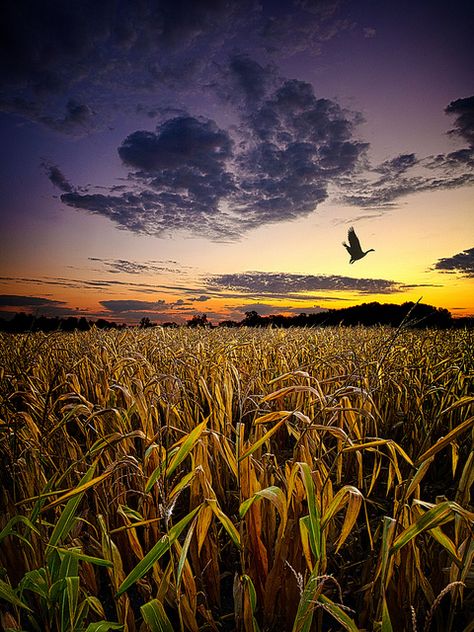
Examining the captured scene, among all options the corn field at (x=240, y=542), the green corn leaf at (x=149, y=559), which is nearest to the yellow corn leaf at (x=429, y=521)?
the corn field at (x=240, y=542)

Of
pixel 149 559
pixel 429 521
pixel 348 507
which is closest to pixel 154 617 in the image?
pixel 149 559

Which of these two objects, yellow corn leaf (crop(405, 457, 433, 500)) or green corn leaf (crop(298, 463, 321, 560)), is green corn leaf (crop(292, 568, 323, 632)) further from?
yellow corn leaf (crop(405, 457, 433, 500))

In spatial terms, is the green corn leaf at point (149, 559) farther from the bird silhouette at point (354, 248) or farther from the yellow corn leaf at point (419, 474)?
the bird silhouette at point (354, 248)

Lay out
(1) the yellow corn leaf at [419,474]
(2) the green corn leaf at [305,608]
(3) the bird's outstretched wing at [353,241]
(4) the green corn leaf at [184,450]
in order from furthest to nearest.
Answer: (3) the bird's outstretched wing at [353,241] < (4) the green corn leaf at [184,450] < (1) the yellow corn leaf at [419,474] < (2) the green corn leaf at [305,608]

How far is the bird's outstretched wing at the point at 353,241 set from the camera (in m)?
12.9

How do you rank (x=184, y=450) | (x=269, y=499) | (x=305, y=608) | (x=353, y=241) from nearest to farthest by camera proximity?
1. (x=305, y=608)
2. (x=269, y=499)
3. (x=184, y=450)
4. (x=353, y=241)

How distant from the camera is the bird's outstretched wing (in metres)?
12.9

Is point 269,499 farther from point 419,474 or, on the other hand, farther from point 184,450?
point 419,474

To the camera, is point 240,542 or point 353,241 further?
point 353,241

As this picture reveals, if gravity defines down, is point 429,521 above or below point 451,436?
below

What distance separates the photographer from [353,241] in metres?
13.0

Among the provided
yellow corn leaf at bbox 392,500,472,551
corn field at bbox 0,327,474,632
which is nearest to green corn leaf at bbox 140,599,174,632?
corn field at bbox 0,327,474,632

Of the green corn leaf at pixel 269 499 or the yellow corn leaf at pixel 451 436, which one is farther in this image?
the green corn leaf at pixel 269 499

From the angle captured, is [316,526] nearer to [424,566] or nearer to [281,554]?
Result: [281,554]
